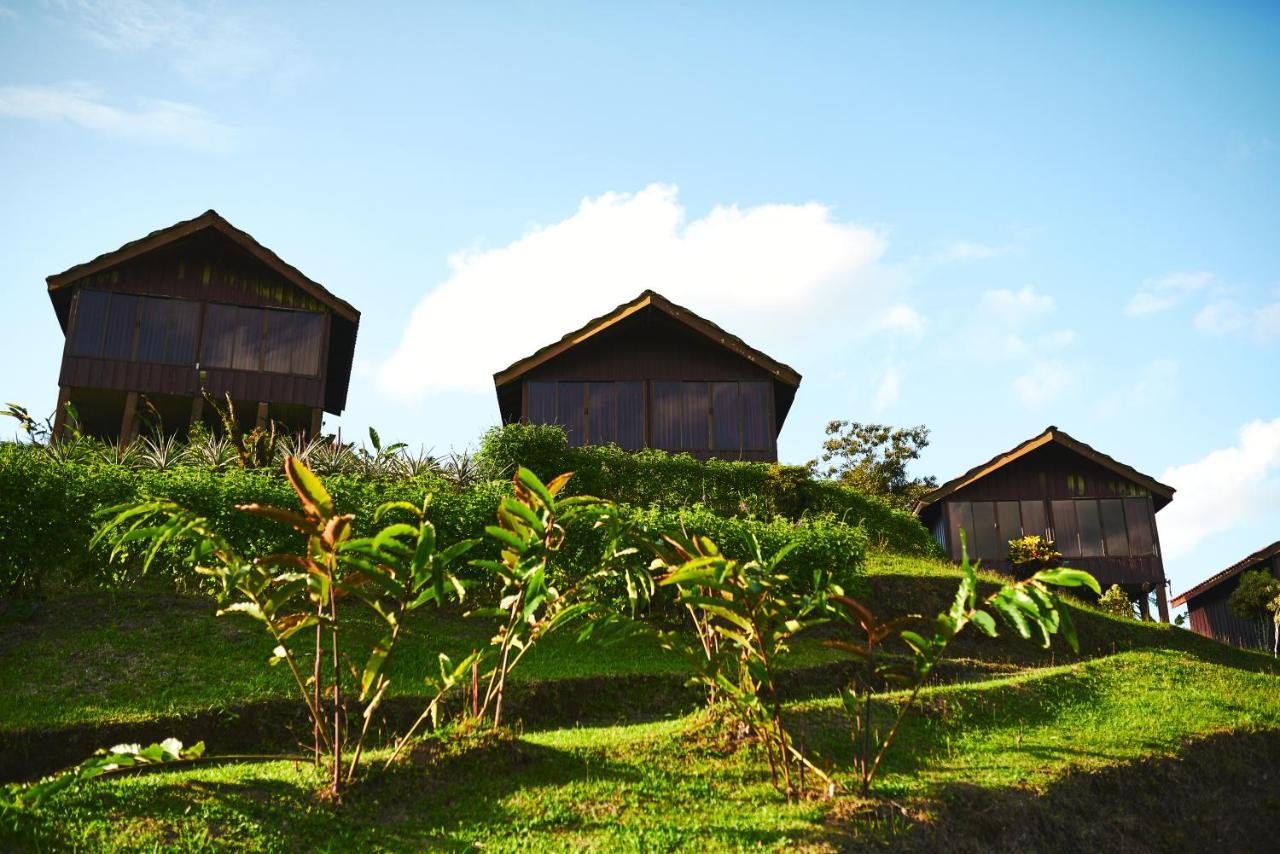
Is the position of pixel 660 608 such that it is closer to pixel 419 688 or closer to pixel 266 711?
pixel 419 688

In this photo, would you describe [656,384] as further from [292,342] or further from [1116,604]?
[1116,604]

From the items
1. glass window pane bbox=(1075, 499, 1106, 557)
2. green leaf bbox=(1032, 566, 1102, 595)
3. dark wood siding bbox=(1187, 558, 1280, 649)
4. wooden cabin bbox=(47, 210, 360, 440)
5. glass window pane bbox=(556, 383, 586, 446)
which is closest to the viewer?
green leaf bbox=(1032, 566, 1102, 595)

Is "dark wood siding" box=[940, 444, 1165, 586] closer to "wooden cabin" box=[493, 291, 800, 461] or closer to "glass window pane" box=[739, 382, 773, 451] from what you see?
"glass window pane" box=[739, 382, 773, 451]

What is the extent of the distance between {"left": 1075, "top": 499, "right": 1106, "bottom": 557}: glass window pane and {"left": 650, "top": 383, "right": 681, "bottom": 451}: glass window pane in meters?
11.3

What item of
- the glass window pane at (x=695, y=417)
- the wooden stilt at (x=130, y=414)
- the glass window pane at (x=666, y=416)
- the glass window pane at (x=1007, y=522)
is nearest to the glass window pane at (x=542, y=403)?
the glass window pane at (x=666, y=416)

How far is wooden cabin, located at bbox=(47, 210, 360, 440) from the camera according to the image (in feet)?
72.1

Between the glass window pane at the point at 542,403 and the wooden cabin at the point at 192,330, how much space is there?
4928mm

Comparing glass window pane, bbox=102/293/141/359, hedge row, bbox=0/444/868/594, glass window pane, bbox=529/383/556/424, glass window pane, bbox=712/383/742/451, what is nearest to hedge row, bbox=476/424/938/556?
glass window pane, bbox=712/383/742/451

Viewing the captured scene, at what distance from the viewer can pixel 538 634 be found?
682 cm

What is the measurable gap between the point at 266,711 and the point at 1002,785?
6.57 metres

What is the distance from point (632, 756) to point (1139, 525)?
22.1m

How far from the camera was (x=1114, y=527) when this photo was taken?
2523cm

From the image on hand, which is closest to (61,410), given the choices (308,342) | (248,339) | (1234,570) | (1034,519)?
(248,339)

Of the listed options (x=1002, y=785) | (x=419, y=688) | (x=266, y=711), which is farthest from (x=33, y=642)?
(x=1002, y=785)
